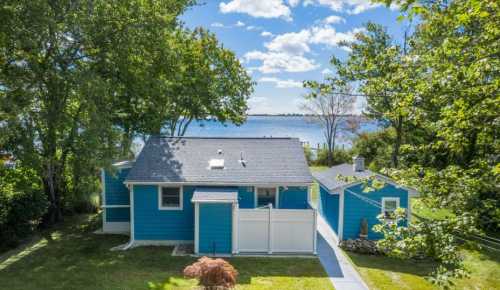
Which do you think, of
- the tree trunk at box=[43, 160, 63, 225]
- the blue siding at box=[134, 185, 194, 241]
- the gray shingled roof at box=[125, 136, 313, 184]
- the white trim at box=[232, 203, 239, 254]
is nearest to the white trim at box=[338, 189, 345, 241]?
the gray shingled roof at box=[125, 136, 313, 184]

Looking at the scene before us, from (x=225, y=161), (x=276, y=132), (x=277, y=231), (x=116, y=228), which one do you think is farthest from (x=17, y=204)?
(x=276, y=132)

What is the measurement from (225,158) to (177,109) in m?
9.03

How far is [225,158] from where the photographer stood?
43.9ft

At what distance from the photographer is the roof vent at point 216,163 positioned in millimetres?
12797

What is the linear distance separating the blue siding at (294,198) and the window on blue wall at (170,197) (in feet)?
12.4

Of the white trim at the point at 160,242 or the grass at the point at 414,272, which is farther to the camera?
the white trim at the point at 160,242

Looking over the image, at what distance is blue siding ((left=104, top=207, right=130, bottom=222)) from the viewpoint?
13.6 metres

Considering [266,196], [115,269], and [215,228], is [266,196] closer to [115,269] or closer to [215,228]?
[215,228]

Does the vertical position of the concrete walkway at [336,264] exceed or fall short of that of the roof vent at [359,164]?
it falls short

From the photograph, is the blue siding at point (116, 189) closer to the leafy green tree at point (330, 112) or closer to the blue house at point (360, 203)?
the blue house at point (360, 203)

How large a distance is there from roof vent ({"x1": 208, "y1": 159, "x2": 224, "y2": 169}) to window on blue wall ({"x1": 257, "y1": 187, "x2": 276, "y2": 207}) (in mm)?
1732

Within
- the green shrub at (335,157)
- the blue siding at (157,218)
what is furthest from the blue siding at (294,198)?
the green shrub at (335,157)

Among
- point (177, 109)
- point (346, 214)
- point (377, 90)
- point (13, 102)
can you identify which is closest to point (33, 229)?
point (13, 102)

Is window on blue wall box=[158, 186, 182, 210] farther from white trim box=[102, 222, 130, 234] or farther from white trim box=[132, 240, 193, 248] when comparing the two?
white trim box=[102, 222, 130, 234]
